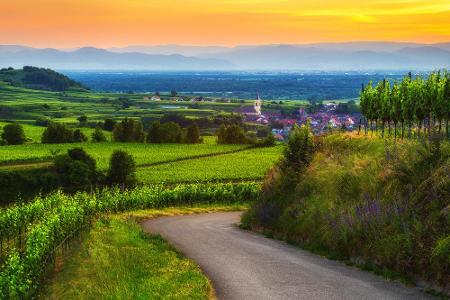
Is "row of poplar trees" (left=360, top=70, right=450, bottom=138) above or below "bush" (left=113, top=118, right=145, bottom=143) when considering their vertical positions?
above

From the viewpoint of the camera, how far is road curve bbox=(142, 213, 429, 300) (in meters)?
15.9

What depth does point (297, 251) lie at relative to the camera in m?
22.7

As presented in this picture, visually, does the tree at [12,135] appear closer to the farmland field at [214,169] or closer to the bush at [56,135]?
the bush at [56,135]

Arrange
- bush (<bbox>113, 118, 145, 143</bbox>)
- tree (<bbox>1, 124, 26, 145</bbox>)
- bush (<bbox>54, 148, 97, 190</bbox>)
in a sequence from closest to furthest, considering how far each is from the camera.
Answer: bush (<bbox>54, 148, 97, 190</bbox>)
tree (<bbox>1, 124, 26, 145</bbox>)
bush (<bbox>113, 118, 145, 143</bbox>)

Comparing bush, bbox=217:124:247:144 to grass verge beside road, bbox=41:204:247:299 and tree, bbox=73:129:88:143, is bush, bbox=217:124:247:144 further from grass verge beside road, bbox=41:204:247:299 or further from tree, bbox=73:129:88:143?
grass verge beside road, bbox=41:204:247:299

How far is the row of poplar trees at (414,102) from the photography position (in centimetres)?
4184

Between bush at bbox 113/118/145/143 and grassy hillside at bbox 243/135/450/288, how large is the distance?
96.0 m

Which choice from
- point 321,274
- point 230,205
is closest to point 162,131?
point 230,205

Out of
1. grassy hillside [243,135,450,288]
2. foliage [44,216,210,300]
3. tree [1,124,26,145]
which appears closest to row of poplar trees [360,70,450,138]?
grassy hillside [243,135,450,288]

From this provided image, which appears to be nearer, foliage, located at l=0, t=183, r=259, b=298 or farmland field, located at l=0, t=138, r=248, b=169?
foliage, located at l=0, t=183, r=259, b=298

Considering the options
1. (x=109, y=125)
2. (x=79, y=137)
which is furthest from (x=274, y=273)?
(x=109, y=125)

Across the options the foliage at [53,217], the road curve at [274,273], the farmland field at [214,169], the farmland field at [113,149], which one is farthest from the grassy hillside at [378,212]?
the farmland field at [113,149]

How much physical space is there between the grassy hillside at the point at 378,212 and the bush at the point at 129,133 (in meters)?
96.0

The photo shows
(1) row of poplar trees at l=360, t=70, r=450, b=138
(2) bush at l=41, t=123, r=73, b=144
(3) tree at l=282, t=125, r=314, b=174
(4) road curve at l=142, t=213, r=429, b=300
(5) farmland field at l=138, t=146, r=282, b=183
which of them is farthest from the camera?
(2) bush at l=41, t=123, r=73, b=144
